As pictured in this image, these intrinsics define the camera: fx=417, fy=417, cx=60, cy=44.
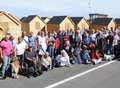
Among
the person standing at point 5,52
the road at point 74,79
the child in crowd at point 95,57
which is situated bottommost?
the road at point 74,79

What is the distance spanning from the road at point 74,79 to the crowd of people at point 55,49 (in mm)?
554

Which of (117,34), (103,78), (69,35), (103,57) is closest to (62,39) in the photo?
(69,35)

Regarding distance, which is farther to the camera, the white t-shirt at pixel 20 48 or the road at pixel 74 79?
the white t-shirt at pixel 20 48

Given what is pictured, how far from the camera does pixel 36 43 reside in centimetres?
1834

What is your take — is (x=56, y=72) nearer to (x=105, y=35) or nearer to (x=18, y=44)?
(x=18, y=44)

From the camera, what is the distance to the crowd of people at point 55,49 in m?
16.2

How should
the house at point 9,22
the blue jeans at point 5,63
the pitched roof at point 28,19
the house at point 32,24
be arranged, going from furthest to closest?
the pitched roof at point 28,19 < the house at point 32,24 < the house at point 9,22 < the blue jeans at point 5,63

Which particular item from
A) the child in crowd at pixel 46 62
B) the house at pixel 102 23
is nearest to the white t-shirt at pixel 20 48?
the child in crowd at pixel 46 62

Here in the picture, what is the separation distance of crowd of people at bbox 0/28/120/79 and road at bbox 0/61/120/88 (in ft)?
1.82

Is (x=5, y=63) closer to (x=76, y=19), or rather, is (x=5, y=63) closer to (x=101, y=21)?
(x=101, y=21)

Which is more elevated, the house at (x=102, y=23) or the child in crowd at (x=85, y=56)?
the house at (x=102, y=23)

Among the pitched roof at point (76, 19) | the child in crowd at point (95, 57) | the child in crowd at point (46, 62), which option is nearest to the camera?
the child in crowd at point (46, 62)

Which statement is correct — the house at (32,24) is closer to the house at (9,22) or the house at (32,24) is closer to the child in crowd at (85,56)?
the house at (9,22)

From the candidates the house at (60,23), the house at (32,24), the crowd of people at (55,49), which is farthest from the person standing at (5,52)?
the house at (60,23)
